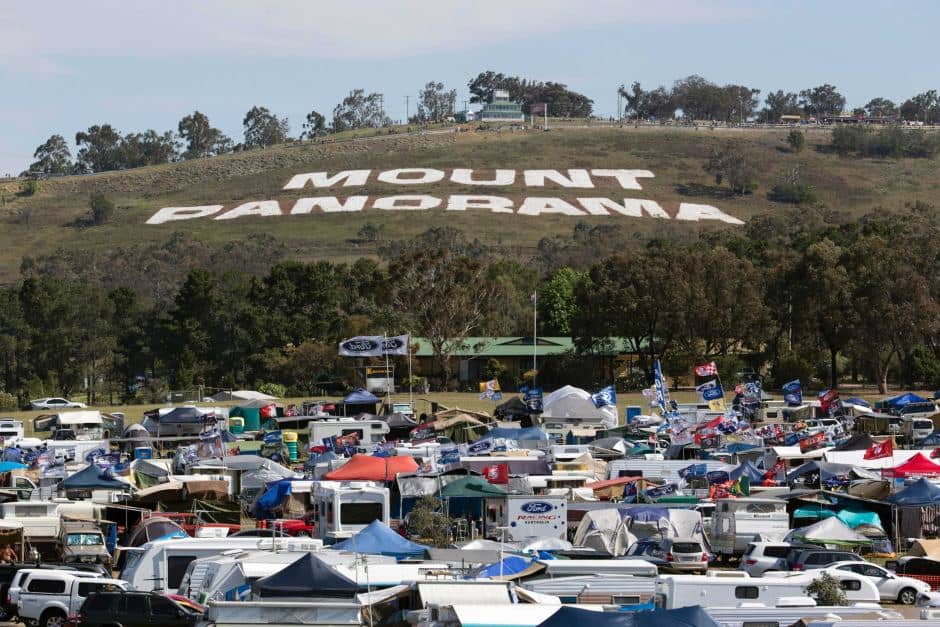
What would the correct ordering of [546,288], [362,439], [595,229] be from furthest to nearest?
[595,229] → [546,288] → [362,439]

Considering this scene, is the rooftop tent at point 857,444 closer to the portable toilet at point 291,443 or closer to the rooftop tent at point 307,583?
the portable toilet at point 291,443

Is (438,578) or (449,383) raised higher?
(438,578)

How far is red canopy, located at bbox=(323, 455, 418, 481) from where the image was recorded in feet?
90.3

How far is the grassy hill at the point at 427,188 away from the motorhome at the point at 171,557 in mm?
102680

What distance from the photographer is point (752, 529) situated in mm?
23391

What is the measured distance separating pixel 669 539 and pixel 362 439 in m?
18.3

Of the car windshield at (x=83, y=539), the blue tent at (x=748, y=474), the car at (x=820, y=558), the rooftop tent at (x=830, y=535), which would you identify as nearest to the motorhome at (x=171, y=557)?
the car windshield at (x=83, y=539)

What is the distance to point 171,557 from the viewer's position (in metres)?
19.2

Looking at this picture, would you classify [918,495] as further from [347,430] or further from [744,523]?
[347,430]

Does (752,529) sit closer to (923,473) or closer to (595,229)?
(923,473)

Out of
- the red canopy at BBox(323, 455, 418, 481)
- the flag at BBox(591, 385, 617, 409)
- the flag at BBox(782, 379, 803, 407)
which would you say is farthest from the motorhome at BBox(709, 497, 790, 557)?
the flag at BBox(782, 379, 803, 407)

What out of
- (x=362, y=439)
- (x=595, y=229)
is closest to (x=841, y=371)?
(x=362, y=439)

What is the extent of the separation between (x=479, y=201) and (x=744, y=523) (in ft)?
401

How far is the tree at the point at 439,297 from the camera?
69000 mm
